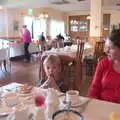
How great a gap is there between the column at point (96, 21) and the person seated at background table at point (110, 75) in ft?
19.6

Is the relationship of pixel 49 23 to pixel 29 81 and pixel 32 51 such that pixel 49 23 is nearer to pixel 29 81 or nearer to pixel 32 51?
pixel 32 51

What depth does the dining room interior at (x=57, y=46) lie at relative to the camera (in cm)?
197

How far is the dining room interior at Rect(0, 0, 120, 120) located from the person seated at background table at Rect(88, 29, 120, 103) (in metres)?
0.26

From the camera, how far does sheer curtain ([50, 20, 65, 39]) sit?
14.4 metres

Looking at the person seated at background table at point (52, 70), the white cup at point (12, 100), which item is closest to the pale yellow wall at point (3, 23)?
the person seated at background table at point (52, 70)

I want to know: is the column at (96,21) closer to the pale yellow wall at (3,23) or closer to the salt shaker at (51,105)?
the pale yellow wall at (3,23)

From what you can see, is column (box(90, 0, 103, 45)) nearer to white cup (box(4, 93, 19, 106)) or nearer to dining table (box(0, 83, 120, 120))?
dining table (box(0, 83, 120, 120))

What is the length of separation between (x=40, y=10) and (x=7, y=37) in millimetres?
3100

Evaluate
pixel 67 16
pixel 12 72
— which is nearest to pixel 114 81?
pixel 12 72

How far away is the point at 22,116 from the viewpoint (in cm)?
128

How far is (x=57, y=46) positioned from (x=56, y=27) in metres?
8.30

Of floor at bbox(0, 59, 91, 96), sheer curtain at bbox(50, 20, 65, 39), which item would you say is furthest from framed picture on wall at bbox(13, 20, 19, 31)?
floor at bbox(0, 59, 91, 96)

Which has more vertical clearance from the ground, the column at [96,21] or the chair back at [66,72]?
the column at [96,21]

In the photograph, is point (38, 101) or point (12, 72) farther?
point (12, 72)
